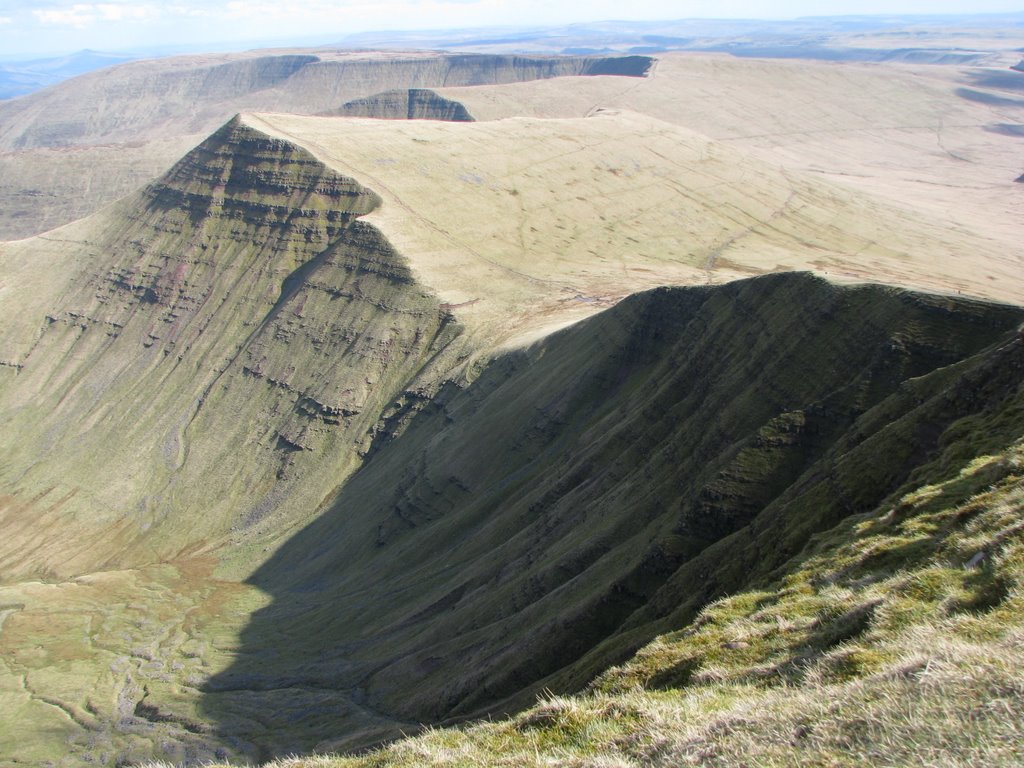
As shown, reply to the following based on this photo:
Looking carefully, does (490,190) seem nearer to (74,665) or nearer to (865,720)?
(74,665)

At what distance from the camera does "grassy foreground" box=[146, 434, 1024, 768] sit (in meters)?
11.9

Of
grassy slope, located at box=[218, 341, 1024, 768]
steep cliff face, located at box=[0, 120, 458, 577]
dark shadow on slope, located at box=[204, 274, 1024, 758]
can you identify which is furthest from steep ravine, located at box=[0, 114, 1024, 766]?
grassy slope, located at box=[218, 341, 1024, 768]

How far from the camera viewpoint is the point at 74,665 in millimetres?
71125

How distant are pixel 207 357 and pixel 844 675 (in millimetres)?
115636

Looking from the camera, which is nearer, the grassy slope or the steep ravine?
the grassy slope

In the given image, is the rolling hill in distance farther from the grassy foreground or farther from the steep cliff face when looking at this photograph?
the steep cliff face

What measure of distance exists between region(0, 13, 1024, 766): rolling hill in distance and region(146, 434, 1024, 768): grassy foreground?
0.33ft

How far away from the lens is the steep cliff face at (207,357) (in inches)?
3885

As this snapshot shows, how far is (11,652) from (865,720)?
8304cm

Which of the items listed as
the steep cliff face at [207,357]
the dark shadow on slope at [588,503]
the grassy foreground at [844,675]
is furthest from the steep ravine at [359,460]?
the grassy foreground at [844,675]

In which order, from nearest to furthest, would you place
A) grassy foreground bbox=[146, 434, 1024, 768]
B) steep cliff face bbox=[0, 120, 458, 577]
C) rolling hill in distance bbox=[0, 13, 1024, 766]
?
1. grassy foreground bbox=[146, 434, 1024, 768]
2. rolling hill in distance bbox=[0, 13, 1024, 766]
3. steep cliff face bbox=[0, 120, 458, 577]

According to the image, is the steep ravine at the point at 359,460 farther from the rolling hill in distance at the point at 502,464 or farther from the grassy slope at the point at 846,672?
the grassy slope at the point at 846,672

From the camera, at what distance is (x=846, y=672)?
14.9m

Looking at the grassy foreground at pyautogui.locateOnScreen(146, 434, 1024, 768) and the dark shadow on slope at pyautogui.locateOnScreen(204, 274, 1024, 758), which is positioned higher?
the grassy foreground at pyautogui.locateOnScreen(146, 434, 1024, 768)
